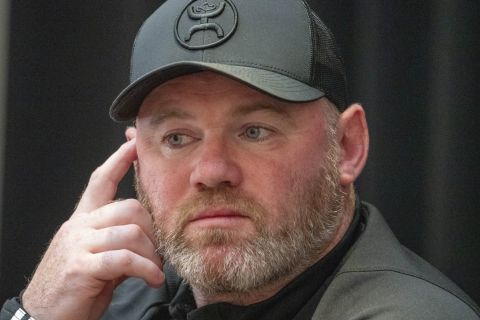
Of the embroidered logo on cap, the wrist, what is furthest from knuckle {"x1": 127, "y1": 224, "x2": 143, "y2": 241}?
the embroidered logo on cap

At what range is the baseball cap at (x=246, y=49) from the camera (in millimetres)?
1440

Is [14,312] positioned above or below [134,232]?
below

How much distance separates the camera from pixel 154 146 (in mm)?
1567

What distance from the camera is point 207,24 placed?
1479 millimetres

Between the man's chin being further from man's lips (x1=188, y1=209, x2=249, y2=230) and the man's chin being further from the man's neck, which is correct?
the man's neck

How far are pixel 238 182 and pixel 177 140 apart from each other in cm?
18

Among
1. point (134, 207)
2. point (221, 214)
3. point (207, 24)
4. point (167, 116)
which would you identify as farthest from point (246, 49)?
point (134, 207)

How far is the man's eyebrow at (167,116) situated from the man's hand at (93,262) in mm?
199

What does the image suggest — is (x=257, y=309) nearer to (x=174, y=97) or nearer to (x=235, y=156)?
(x=235, y=156)

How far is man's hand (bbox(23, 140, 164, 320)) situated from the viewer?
155 cm

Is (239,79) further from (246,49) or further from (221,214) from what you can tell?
(221,214)

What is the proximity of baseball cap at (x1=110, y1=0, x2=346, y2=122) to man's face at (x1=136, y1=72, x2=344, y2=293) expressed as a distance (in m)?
0.04

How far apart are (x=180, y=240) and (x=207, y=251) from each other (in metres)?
0.07

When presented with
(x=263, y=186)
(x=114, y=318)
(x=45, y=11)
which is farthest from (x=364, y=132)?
(x=45, y=11)
